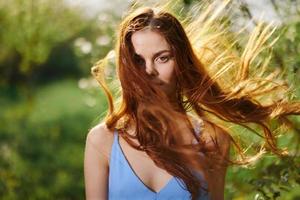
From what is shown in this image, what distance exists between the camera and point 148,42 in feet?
11.0

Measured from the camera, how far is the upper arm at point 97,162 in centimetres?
338

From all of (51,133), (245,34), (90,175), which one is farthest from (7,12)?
(90,175)

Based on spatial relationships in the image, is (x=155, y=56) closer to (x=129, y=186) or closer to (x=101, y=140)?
(x=101, y=140)

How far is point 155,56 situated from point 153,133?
277 mm

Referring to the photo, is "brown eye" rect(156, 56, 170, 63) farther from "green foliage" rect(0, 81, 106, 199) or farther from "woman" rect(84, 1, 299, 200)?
"green foliage" rect(0, 81, 106, 199)

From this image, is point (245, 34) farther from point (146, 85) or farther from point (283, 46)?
point (146, 85)

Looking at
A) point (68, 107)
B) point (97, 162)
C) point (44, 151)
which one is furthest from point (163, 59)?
point (68, 107)

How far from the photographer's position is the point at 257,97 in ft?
12.8

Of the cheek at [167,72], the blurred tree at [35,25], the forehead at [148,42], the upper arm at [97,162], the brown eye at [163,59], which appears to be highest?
the blurred tree at [35,25]

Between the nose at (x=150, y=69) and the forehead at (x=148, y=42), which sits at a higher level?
the forehead at (x=148, y=42)

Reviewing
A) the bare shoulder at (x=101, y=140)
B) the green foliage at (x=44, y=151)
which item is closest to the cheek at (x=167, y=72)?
the bare shoulder at (x=101, y=140)

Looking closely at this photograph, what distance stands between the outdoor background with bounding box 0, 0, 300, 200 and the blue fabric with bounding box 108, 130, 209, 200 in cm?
50

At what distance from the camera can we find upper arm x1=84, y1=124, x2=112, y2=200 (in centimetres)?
338

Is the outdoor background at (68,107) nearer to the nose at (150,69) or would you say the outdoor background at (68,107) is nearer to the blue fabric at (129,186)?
the blue fabric at (129,186)
